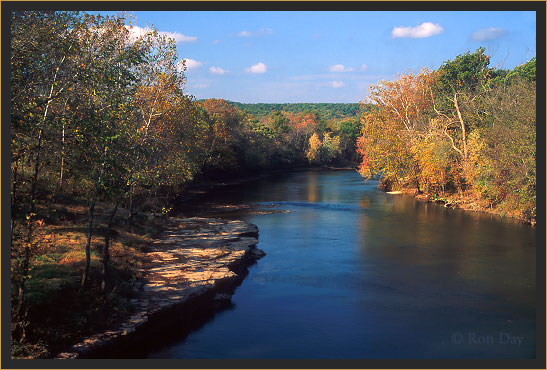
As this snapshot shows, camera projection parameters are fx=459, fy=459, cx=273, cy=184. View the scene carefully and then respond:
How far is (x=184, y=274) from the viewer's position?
2028 centimetres

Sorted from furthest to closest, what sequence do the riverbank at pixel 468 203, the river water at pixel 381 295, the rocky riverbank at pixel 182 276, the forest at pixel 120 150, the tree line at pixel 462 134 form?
the riverbank at pixel 468 203, the tree line at pixel 462 134, the river water at pixel 381 295, the rocky riverbank at pixel 182 276, the forest at pixel 120 150

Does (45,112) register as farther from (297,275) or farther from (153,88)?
(153,88)

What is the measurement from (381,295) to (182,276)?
342 inches

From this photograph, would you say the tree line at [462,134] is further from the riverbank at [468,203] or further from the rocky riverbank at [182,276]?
the rocky riverbank at [182,276]

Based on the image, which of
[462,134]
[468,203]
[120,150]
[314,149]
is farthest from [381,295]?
[314,149]

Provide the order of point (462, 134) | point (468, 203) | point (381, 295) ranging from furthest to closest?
1. point (462, 134)
2. point (468, 203)
3. point (381, 295)

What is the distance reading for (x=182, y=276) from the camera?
2003 centimetres

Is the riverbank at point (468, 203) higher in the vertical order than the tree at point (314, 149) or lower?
lower

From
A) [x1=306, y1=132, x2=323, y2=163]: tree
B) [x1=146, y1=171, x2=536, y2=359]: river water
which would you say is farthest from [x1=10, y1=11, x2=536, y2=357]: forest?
[x1=306, y1=132, x2=323, y2=163]: tree

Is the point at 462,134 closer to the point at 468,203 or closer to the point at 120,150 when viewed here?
the point at 468,203

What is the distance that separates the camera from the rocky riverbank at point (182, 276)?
14482 mm

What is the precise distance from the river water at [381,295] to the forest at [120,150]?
374 centimetres

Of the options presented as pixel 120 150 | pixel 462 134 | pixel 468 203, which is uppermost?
pixel 462 134

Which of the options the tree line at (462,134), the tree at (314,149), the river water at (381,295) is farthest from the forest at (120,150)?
the tree at (314,149)
